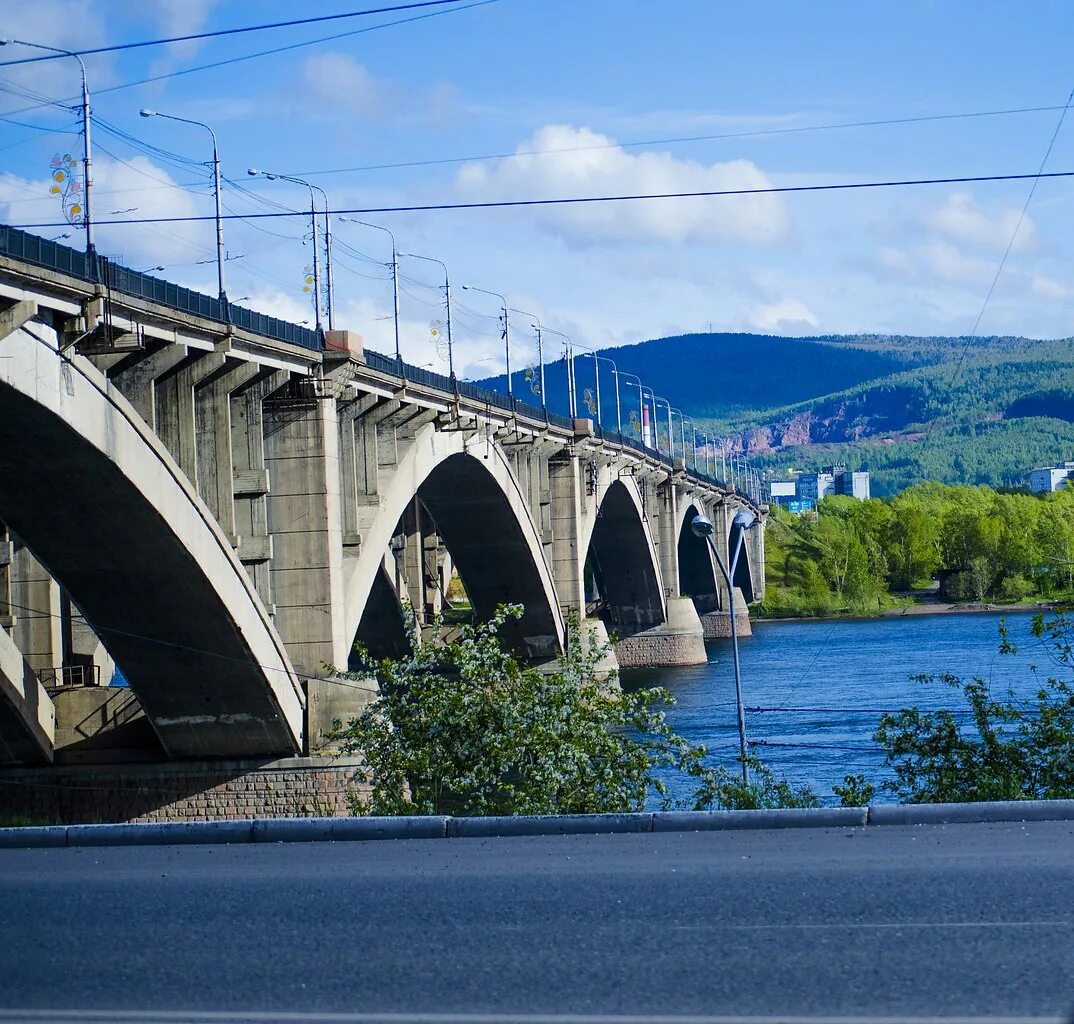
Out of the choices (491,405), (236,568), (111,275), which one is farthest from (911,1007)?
(491,405)

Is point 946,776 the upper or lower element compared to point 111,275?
lower

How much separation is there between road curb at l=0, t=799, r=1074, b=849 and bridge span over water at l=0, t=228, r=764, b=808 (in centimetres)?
879

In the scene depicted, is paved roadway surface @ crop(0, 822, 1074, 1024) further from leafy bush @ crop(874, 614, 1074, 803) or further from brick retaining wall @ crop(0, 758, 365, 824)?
brick retaining wall @ crop(0, 758, 365, 824)

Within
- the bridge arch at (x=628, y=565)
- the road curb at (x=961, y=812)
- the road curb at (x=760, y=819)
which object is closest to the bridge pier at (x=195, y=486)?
the road curb at (x=760, y=819)

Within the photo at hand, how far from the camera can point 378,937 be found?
9.42m

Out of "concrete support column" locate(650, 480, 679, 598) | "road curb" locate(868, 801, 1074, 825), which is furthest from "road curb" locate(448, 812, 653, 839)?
"concrete support column" locate(650, 480, 679, 598)

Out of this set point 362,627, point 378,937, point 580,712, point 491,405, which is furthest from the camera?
point 362,627

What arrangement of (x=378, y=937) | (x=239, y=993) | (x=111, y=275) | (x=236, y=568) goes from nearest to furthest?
(x=239, y=993)
(x=378, y=937)
(x=111, y=275)
(x=236, y=568)

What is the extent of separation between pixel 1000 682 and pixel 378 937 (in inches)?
2055

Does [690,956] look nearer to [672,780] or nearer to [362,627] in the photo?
[672,780]

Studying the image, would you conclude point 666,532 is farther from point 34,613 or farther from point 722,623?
point 34,613

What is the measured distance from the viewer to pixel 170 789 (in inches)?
1185

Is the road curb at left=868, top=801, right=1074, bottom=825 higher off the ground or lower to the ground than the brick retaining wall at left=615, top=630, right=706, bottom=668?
higher

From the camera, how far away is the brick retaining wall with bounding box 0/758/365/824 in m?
29.9
